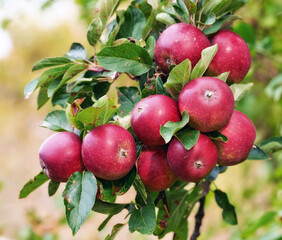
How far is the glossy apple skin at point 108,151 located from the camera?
53cm

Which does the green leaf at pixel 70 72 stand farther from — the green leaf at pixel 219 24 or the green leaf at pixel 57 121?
the green leaf at pixel 219 24

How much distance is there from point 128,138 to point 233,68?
0.22 meters

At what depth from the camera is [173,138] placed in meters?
0.55

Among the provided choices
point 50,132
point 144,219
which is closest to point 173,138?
point 144,219

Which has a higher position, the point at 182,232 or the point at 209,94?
the point at 209,94

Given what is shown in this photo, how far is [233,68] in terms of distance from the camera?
59cm

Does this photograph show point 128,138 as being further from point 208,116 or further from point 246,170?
point 246,170

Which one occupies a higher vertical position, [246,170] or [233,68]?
[233,68]

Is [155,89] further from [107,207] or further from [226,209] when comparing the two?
[226,209]

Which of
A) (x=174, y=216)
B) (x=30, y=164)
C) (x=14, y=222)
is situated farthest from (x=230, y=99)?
(x=30, y=164)

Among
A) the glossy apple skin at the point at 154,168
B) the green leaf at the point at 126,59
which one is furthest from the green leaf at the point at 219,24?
the glossy apple skin at the point at 154,168

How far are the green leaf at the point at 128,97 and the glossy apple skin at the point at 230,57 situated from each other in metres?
0.15

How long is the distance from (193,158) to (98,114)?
16 cm

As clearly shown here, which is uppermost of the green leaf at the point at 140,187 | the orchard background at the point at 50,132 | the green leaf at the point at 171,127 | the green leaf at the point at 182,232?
the green leaf at the point at 171,127
